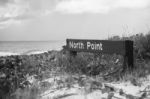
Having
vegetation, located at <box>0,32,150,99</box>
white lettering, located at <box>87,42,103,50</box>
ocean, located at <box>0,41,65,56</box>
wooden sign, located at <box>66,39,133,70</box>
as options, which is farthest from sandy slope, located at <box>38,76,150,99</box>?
ocean, located at <box>0,41,65,56</box>

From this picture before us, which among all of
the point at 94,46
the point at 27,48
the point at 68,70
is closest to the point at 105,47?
the point at 94,46

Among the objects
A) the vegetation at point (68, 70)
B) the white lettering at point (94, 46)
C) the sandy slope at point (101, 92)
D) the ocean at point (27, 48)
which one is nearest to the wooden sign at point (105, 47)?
the white lettering at point (94, 46)

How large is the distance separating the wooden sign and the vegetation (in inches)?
12.5

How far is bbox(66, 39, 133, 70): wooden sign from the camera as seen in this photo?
6285 mm

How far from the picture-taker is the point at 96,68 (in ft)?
23.5

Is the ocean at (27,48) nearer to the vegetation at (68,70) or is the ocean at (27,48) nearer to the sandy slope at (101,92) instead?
the vegetation at (68,70)

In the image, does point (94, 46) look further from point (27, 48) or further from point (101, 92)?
point (27, 48)

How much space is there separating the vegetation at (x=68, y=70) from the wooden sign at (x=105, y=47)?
0.32 meters

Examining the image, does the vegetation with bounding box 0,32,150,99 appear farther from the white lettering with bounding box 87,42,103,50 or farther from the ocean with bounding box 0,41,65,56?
the ocean with bounding box 0,41,65,56

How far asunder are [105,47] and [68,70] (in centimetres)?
136

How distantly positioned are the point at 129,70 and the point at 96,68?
117cm

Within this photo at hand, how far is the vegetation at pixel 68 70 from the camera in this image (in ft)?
17.1

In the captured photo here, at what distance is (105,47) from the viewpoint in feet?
22.5

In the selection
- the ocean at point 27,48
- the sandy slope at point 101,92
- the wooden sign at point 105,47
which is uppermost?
the wooden sign at point 105,47
